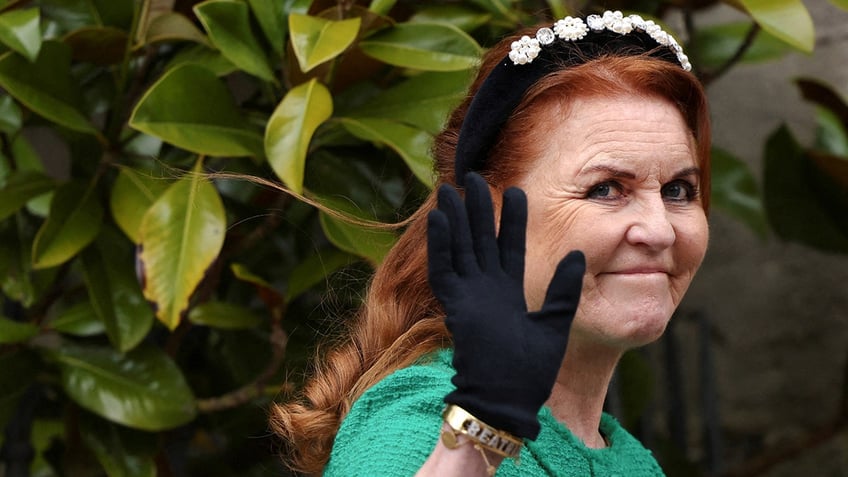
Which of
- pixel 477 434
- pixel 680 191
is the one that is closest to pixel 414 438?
pixel 477 434

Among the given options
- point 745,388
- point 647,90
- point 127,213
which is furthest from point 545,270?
point 745,388

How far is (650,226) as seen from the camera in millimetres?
1436

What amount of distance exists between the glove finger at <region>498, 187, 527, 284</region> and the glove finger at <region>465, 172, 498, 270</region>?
0.01 m

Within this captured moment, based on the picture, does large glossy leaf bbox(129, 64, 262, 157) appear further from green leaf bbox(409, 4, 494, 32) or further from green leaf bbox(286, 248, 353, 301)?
green leaf bbox(409, 4, 494, 32)

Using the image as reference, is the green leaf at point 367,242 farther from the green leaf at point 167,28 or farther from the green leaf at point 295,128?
the green leaf at point 167,28

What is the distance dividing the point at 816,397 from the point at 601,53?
7.93ft

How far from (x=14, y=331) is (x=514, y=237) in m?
1.35

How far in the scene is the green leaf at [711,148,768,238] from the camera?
2.90 m

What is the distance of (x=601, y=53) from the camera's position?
158cm

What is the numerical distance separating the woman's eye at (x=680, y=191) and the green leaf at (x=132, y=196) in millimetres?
984

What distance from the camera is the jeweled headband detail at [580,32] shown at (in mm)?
1542

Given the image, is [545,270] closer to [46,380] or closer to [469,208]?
[469,208]

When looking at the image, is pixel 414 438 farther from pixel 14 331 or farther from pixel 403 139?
pixel 14 331

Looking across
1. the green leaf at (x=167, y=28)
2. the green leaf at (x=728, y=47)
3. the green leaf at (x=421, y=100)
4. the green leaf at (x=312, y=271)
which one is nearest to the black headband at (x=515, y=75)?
the green leaf at (x=421, y=100)
